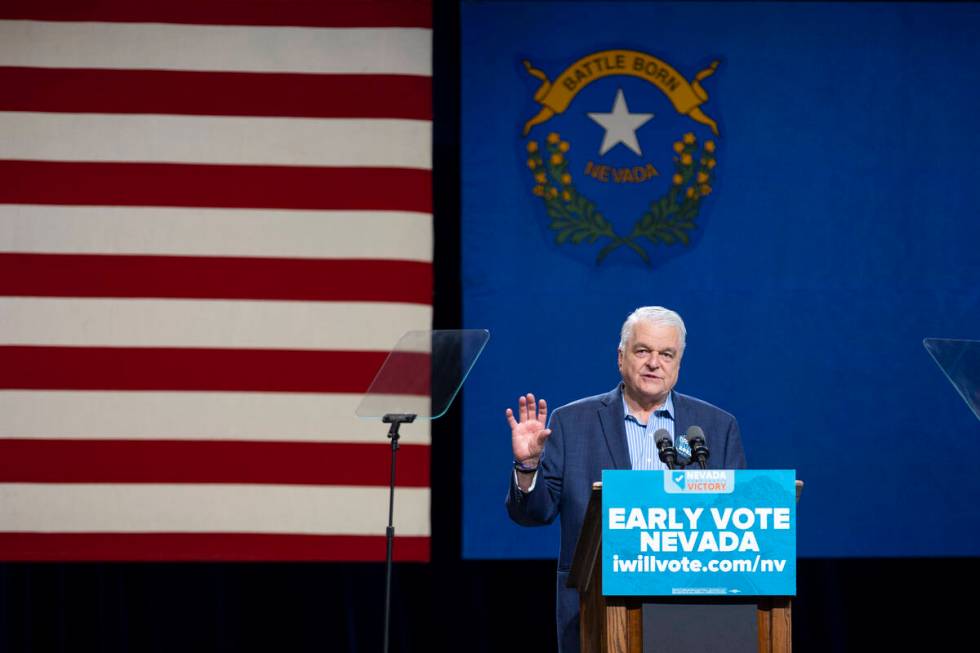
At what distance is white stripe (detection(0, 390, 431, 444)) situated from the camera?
13.3 feet

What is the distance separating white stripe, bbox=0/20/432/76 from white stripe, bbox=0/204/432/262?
1.83 ft

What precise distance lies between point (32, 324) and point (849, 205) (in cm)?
311

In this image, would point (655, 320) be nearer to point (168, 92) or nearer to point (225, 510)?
point (225, 510)

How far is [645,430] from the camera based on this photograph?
2648 mm

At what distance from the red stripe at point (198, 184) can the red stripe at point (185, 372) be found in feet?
1.88

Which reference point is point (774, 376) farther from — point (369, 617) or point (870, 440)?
point (369, 617)

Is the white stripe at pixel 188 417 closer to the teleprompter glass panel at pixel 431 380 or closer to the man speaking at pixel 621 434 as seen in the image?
the teleprompter glass panel at pixel 431 380

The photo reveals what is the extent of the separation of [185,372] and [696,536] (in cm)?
263

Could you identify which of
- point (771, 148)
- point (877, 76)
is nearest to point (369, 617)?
point (771, 148)

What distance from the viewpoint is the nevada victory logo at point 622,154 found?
4113 mm

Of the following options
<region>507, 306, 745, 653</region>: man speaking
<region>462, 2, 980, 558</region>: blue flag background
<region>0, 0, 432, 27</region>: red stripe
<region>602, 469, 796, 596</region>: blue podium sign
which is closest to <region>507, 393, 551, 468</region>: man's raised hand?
<region>507, 306, 745, 653</region>: man speaking

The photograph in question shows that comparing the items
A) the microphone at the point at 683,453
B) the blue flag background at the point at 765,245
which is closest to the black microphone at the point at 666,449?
the microphone at the point at 683,453

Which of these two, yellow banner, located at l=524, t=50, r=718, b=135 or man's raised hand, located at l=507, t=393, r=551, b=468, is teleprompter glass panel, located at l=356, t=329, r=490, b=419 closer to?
man's raised hand, located at l=507, t=393, r=551, b=468

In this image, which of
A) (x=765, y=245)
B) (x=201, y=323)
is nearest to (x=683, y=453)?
(x=765, y=245)
